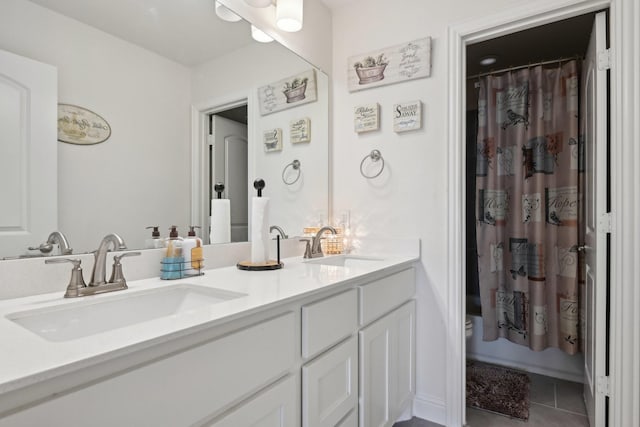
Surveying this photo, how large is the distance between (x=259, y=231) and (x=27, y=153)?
84 cm

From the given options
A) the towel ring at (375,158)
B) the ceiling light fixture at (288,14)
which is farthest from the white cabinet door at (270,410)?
the ceiling light fixture at (288,14)

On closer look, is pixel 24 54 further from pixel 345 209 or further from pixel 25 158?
pixel 345 209

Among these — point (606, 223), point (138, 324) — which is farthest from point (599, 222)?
point (138, 324)

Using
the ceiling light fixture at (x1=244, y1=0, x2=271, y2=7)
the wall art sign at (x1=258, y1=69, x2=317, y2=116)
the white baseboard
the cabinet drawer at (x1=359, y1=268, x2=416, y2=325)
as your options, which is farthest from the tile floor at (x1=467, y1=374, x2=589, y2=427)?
the ceiling light fixture at (x1=244, y1=0, x2=271, y2=7)

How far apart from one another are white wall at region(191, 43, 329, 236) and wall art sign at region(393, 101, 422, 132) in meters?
0.43

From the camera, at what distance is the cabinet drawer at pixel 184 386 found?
0.59m

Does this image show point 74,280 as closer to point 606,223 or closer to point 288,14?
point 288,14

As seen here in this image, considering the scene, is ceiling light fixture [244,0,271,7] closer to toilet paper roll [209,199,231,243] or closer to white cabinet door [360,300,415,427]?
toilet paper roll [209,199,231,243]

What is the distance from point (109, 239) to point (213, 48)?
Result: 0.95 meters

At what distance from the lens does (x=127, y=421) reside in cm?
65

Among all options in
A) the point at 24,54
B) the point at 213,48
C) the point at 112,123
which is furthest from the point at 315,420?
the point at 213,48

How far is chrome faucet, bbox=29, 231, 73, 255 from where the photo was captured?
107 centimetres

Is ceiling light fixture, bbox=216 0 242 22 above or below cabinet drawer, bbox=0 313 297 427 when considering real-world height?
above

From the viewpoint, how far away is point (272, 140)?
74.9 inches
